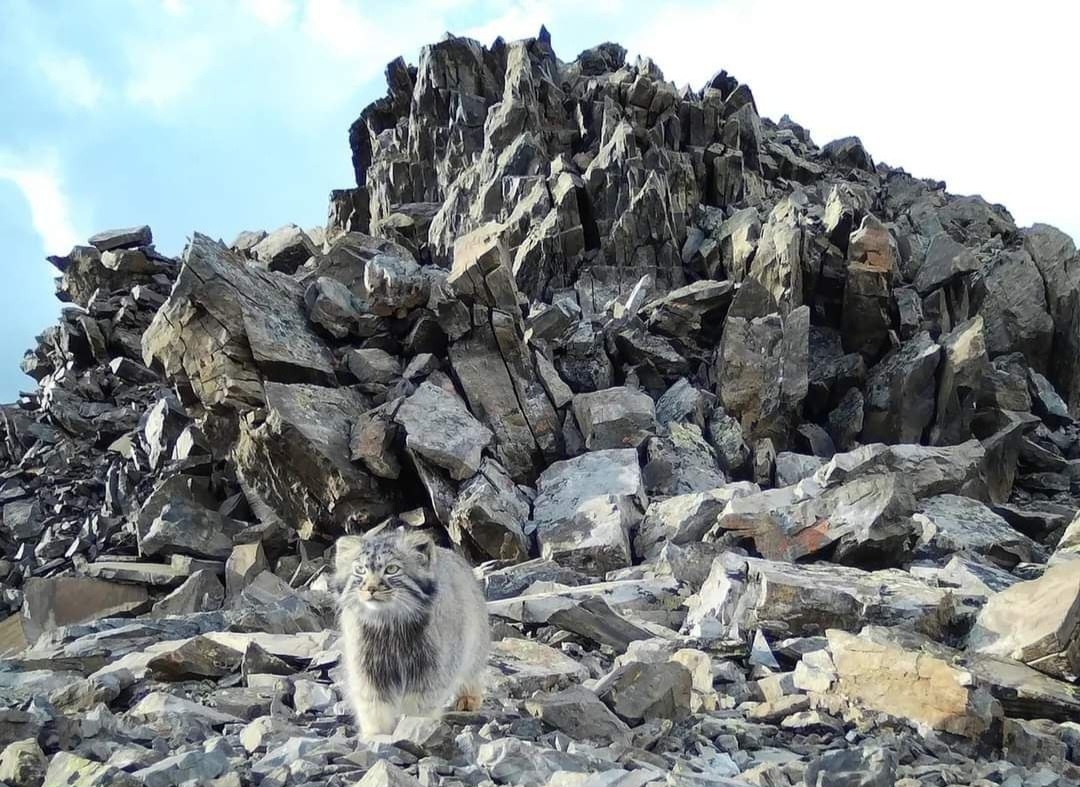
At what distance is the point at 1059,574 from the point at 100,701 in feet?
40.5

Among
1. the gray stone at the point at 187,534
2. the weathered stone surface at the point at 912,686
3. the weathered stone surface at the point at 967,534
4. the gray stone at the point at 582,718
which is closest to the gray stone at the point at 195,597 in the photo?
the gray stone at the point at 187,534

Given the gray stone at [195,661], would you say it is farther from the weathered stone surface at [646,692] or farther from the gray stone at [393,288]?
the gray stone at [393,288]

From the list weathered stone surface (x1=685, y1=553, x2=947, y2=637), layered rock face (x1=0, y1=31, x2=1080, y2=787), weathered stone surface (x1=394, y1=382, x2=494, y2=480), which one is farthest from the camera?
weathered stone surface (x1=394, y1=382, x2=494, y2=480)

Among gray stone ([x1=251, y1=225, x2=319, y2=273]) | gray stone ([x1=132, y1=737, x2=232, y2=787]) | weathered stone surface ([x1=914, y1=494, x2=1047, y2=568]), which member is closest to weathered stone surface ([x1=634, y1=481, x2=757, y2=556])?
weathered stone surface ([x1=914, y1=494, x2=1047, y2=568])

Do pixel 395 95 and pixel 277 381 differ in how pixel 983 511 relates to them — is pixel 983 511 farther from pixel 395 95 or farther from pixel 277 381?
pixel 395 95

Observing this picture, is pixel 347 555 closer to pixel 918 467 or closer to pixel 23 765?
pixel 23 765

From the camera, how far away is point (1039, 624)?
9.19m

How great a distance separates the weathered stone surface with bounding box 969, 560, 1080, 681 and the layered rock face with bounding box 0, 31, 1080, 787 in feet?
0.15

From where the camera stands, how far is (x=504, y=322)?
27.8 meters

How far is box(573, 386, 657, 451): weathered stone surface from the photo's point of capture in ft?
87.7

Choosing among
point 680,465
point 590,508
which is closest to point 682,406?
point 680,465

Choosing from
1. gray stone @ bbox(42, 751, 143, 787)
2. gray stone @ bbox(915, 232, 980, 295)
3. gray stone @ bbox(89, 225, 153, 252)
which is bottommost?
gray stone @ bbox(42, 751, 143, 787)

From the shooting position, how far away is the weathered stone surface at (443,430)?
927 inches

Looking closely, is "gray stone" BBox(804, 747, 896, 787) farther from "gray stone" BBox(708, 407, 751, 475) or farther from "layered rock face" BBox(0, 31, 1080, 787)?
"gray stone" BBox(708, 407, 751, 475)
